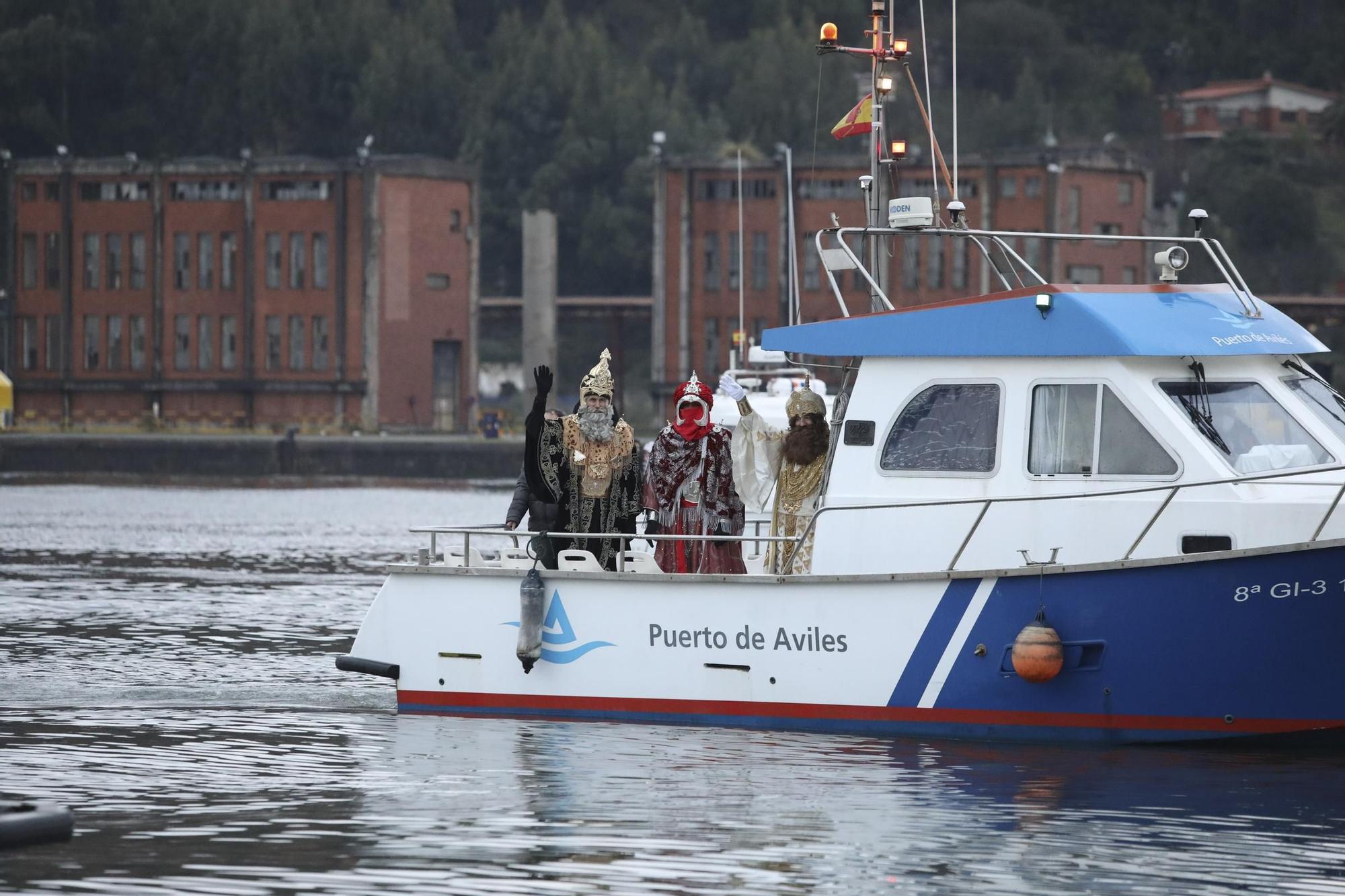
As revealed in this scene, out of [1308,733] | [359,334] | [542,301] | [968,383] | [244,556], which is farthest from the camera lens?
[542,301]

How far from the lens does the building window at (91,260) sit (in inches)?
3164

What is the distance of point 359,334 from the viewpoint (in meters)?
76.4

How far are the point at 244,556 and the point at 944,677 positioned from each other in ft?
72.8

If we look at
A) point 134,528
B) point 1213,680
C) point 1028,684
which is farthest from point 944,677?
point 134,528

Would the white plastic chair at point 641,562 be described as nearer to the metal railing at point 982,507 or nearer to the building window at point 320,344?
the metal railing at point 982,507

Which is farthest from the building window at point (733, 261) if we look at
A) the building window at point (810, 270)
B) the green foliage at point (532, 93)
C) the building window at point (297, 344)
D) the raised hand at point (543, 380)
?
the raised hand at point (543, 380)

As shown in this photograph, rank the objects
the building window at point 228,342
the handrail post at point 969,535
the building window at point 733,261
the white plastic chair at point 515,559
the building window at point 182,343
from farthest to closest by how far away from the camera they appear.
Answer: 1. the building window at point 182,343
2. the building window at point 228,342
3. the building window at point 733,261
4. the white plastic chair at point 515,559
5. the handrail post at point 969,535

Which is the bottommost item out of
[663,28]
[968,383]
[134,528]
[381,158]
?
[134,528]

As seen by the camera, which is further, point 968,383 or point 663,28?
point 663,28

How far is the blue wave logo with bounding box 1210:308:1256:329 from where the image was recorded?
13648 millimetres

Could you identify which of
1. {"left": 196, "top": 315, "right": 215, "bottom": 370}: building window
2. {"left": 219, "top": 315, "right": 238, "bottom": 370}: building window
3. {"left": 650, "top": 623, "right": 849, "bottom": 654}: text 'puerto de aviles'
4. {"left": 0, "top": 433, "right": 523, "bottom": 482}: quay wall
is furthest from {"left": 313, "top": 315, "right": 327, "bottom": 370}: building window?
{"left": 650, "top": 623, "right": 849, "bottom": 654}: text 'puerto de aviles'

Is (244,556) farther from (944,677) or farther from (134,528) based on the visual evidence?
(944,677)

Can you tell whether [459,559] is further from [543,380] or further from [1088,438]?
[1088,438]

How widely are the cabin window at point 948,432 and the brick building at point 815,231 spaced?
2268 inches
